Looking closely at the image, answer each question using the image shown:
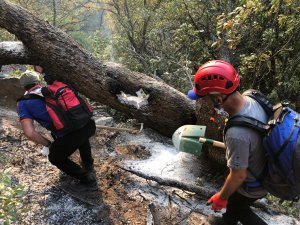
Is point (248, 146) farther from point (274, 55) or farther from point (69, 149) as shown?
point (274, 55)

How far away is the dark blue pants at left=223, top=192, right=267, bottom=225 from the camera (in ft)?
8.75

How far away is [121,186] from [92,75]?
218cm

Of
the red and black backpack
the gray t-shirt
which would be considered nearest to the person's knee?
the red and black backpack

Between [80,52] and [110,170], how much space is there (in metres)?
2.32

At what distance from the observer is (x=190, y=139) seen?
317 centimetres

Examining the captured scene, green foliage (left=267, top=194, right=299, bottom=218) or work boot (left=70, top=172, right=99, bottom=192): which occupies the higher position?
green foliage (left=267, top=194, right=299, bottom=218)

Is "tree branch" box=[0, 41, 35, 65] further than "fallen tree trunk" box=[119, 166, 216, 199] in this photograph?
Yes

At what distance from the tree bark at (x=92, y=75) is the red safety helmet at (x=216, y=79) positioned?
275 cm

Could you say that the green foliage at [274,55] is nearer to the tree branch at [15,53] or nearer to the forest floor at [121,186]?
the forest floor at [121,186]

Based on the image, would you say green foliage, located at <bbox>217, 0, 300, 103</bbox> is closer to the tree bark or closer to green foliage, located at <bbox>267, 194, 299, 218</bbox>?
the tree bark

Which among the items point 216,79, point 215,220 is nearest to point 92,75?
point 215,220

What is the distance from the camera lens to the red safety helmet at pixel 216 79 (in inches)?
89.2

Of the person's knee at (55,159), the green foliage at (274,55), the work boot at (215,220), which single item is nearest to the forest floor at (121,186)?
the work boot at (215,220)

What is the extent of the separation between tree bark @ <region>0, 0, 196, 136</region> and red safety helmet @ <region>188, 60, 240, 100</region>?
2755 mm
